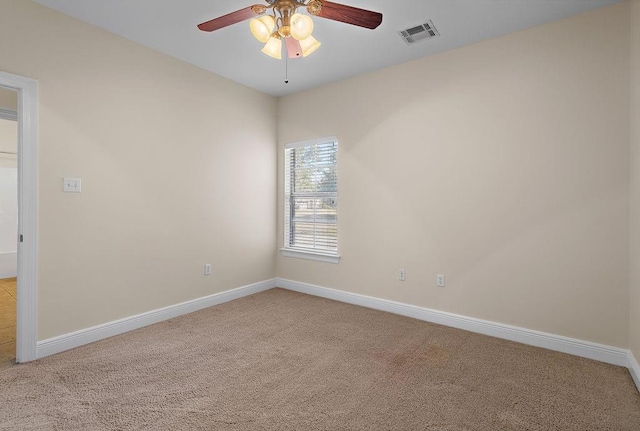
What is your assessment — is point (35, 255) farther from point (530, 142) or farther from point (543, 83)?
point (543, 83)

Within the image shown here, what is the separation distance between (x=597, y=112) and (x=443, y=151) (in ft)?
3.99

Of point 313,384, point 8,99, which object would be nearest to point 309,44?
point 313,384

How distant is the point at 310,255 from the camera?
173 inches

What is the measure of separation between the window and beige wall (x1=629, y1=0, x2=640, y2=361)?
274cm

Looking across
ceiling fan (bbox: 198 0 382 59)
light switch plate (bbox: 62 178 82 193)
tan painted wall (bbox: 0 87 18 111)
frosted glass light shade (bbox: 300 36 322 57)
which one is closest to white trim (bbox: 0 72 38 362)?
light switch plate (bbox: 62 178 82 193)

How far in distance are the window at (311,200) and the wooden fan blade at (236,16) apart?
2.25 meters

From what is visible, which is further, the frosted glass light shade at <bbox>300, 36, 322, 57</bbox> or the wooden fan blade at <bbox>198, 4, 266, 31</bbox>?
the frosted glass light shade at <bbox>300, 36, 322, 57</bbox>

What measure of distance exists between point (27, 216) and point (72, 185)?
40 cm

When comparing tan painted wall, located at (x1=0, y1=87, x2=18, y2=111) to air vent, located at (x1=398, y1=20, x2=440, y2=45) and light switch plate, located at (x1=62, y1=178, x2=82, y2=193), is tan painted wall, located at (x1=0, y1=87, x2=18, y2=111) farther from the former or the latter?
air vent, located at (x1=398, y1=20, x2=440, y2=45)

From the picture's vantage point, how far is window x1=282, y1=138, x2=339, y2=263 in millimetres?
4246

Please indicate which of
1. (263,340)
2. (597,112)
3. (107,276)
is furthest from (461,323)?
(107,276)

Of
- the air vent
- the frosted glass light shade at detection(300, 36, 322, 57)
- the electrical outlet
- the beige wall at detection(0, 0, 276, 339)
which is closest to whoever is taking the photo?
the frosted glass light shade at detection(300, 36, 322, 57)

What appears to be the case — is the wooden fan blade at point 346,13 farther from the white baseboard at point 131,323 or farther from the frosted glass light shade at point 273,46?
the white baseboard at point 131,323

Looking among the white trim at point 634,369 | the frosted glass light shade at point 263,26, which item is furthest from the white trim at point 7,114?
the white trim at point 634,369
